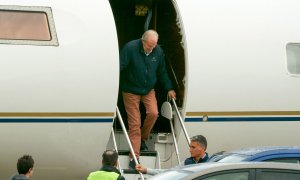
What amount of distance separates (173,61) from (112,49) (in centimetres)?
190

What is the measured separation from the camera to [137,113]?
50.3 ft

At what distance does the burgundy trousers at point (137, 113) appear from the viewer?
1522cm

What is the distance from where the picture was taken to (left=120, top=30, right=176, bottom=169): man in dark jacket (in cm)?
1523

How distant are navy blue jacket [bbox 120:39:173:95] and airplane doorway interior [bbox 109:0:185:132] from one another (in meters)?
0.53

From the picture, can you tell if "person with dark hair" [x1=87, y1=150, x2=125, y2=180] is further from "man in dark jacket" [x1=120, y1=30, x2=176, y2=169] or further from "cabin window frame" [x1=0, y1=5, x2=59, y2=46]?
"man in dark jacket" [x1=120, y1=30, x2=176, y2=169]

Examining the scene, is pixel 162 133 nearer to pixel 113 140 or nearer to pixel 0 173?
pixel 113 140

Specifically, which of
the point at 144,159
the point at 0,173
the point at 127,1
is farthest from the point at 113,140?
the point at 127,1

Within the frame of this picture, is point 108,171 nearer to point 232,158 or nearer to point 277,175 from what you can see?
point 232,158

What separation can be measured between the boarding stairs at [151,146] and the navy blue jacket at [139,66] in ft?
1.63

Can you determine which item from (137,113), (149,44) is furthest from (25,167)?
(149,44)

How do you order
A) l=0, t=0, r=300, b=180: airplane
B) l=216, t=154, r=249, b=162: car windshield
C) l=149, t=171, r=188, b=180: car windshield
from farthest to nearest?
l=0, t=0, r=300, b=180: airplane
l=216, t=154, r=249, b=162: car windshield
l=149, t=171, r=188, b=180: car windshield

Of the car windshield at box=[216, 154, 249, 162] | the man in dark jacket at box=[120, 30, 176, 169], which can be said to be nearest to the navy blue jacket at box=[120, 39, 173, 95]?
the man in dark jacket at box=[120, 30, 176, 169]

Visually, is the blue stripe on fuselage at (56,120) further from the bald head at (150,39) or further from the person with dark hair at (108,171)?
the person with dark hair at (108,171)

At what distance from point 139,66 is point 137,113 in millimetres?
729
